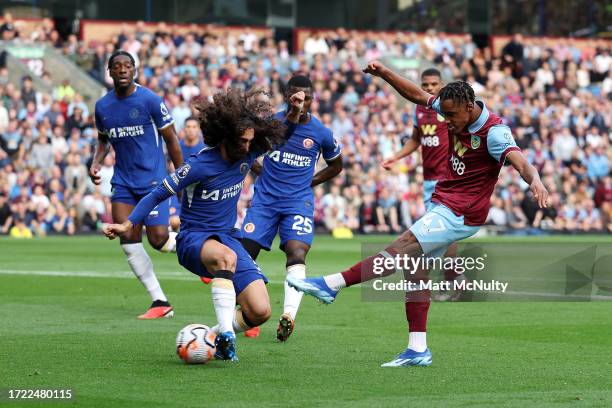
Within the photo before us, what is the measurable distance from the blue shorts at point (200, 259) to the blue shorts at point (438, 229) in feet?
4.53

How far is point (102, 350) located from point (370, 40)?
33287 millimetres

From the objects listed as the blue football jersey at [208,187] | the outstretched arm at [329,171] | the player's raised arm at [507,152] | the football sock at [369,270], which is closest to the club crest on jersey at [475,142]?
the player's raised arm at [507,152]

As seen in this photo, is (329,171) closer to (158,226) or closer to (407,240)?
(158,226)

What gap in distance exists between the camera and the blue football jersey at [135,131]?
13.5 meters

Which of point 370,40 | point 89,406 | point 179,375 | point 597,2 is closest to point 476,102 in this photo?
point 179,375

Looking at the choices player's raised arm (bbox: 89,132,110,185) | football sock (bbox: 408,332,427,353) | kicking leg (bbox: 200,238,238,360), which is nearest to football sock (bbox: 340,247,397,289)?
football sock (bbox: 408,332,427,353)

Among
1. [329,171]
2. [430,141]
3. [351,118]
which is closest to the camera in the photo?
[329,171]

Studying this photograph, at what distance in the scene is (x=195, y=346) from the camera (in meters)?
9.37

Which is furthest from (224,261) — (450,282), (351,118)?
(351,118)

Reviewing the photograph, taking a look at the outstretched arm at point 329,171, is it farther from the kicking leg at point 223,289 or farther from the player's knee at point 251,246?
the kicking leg at point 223,289

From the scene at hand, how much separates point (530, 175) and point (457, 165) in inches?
33.1

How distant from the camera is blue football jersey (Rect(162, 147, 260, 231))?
9.72 m

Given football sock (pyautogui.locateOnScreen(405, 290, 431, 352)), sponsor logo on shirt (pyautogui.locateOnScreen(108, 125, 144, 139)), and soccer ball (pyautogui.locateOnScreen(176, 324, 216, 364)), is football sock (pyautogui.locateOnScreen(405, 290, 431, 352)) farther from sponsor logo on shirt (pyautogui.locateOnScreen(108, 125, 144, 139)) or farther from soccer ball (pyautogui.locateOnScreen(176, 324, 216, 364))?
sponsor logo on shirt (pyautogui.locateOnScreen(108, 125, 144, 139))

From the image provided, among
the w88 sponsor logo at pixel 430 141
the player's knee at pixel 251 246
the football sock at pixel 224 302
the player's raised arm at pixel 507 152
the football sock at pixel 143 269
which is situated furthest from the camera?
the w88 sponsor logo at pixel 430 141
